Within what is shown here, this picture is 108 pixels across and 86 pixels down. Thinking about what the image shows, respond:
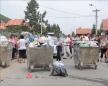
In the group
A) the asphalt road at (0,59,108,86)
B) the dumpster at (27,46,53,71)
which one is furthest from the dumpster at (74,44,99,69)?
the dumpster at (27,46,53,71)

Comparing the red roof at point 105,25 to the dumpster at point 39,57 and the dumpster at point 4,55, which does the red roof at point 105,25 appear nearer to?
the dumpster at point 4,55

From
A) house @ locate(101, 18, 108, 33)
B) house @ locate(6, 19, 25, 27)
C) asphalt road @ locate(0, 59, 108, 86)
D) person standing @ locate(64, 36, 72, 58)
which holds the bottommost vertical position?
asphalt road @ locate(0, 59, 108, 86)

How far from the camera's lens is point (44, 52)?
18688 mm

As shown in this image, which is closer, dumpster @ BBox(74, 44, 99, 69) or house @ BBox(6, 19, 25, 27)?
dumpster @ BBox(74, 44, 99, 69)

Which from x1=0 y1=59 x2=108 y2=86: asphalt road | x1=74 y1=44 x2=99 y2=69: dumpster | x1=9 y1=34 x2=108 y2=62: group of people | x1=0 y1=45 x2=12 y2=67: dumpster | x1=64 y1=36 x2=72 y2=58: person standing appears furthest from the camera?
x1=64 y1=36 x2=72 y2=58: person standing

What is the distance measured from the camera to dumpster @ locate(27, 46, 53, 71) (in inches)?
730

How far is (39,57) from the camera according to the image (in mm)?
18594

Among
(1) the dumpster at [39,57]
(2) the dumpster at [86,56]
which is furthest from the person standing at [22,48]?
(1) the dumpster at [39,57]

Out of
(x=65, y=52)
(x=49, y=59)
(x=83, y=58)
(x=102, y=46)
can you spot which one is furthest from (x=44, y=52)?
(x=65, y=52)

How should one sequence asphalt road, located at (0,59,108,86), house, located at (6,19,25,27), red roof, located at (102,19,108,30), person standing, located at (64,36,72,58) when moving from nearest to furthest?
asphalt road, located at (0,59,108,86), person standing, located at (64,36,72,58), red roof, located at (102,19,108,30), house, located at (6,19,25,27)

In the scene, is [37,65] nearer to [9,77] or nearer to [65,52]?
[9,77]

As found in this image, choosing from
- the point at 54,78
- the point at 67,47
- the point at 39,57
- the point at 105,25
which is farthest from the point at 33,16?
the point at 54,78

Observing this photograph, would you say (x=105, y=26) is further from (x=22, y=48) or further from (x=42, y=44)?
(x=42, y=44)

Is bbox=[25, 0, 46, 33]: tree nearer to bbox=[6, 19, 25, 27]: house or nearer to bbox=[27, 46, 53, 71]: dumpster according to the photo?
bbox=[6, 19, 25, 27]: house
